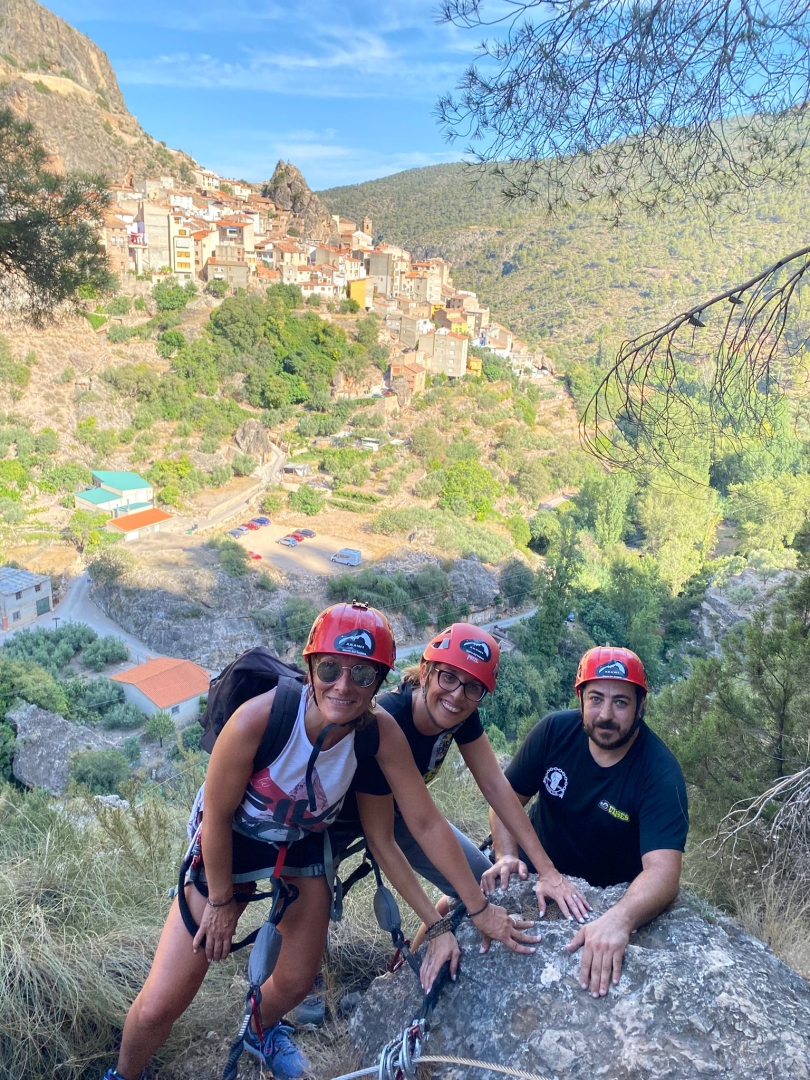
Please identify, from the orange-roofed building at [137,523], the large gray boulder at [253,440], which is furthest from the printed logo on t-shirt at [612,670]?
the large gray boulder at [253,440]

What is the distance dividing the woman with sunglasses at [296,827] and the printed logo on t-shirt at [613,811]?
1.03 ft

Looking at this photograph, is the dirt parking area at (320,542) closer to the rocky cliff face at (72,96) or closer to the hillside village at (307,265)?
the hillside village at (307,265)

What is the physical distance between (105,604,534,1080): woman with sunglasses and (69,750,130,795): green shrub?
9.99 meters

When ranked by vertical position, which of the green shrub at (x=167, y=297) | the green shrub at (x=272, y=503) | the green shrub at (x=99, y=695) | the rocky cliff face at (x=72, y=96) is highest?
the rocky cliff face at (x=72, y=96)

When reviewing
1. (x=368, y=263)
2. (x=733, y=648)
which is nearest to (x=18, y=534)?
(x=733, y=648)

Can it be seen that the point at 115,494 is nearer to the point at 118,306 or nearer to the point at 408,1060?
the point at 118,306

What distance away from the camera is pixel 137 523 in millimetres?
26750

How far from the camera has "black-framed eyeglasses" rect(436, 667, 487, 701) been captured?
1.53m

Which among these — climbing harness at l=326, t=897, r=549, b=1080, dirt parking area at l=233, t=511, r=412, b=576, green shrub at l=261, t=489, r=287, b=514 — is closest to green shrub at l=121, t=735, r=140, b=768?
dirt parking area at l=233, t=511, r=412, b=576

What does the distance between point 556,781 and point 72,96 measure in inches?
2765

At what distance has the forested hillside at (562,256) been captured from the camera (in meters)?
46.6

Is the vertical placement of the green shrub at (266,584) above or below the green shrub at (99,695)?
above

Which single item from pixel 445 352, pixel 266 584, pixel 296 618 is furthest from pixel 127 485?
pixel 445 352

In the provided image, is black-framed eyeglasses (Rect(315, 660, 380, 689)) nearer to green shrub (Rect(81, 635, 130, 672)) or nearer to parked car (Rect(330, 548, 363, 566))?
Result: green shrub (Rect(81, 635, 130, 672))
